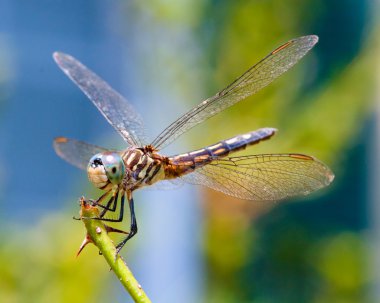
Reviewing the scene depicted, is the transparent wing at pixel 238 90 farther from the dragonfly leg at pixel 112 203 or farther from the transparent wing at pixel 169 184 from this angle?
the dragonfly leg at pixel 112 203

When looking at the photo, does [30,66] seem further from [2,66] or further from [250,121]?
[250,121]

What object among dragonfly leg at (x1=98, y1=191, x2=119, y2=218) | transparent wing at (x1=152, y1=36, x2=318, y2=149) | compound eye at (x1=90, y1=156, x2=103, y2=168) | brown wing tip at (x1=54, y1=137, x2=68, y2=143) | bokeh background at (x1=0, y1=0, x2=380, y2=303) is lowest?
bokeh background at (x1=0, y1=0, x2=380, y2=303)

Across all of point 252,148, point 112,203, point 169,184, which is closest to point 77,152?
point 169,184

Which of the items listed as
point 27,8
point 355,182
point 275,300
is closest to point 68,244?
→ point 275,300

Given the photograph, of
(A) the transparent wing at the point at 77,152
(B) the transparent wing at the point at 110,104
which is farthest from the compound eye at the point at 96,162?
(A) the transparent wing at the point at 77,152

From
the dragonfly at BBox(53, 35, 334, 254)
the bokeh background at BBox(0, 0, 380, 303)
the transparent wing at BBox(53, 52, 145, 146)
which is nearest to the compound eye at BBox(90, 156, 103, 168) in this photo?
the dragonfly at BBox(53, 35, 334, 254)

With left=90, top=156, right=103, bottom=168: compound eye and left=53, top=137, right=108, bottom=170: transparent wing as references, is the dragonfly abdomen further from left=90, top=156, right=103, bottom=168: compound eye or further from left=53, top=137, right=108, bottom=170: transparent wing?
left=90, top=156, right=103, bottom=168: compound eye

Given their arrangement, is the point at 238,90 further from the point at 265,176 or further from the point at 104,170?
the point at 104,170
